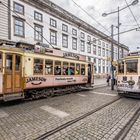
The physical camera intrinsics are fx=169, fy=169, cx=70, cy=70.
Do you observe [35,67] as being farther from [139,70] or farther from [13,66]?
[139,70]

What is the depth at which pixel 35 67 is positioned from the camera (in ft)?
37.3

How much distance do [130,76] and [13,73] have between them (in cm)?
807

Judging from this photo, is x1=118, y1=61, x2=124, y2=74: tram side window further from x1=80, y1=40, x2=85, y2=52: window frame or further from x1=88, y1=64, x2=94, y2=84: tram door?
x1=80, y1=40, x2=85, y2=52: window frame

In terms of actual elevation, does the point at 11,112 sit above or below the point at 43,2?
below

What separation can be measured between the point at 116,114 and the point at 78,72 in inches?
337

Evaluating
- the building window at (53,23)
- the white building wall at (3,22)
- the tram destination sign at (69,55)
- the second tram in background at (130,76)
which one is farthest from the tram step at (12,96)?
the building window at (53,23)

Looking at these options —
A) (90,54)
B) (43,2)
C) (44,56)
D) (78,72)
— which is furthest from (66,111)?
(90,54)

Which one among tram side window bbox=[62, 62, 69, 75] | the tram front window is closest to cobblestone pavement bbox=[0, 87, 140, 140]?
the tram front window

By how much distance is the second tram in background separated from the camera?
1198cm

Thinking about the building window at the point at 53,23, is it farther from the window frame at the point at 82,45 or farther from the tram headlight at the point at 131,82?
the tram headlight at the point at 131,82

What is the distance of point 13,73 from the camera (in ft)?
32.2

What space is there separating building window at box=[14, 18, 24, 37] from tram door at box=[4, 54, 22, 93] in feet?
38.4

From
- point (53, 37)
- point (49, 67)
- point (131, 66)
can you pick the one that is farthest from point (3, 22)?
point (131, 66)

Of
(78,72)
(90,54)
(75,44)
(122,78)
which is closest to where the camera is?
(122,78)
